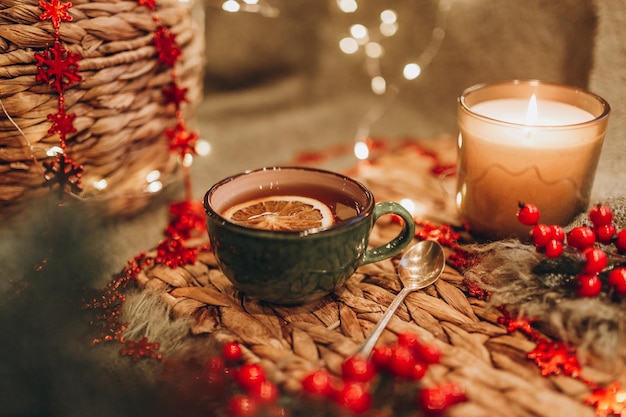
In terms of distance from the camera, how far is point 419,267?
75 centimetres

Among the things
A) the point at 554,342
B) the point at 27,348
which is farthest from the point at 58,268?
the point at 554,342

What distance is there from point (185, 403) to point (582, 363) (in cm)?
39

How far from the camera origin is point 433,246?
0.77 m

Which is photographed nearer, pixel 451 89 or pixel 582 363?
pixel 582 363

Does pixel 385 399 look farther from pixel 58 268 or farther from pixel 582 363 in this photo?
pixel 58 268

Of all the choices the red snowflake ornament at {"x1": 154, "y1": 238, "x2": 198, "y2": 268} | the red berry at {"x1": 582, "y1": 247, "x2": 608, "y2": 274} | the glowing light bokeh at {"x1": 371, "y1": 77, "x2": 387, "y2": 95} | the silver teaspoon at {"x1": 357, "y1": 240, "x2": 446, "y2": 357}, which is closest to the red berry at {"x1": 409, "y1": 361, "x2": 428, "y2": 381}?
the silver teaspoon at {"x1": 357, "y1": 240, "x2": 446, "y2": 357}

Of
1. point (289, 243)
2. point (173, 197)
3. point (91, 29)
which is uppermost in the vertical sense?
point (91, 29)

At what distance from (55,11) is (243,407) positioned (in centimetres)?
50

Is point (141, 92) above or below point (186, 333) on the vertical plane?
above

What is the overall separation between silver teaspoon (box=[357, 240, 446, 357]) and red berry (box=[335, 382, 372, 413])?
16 centimetres

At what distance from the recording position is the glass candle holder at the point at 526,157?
73 centimetres

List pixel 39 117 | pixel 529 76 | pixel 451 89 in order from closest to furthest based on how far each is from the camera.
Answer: pixel 39 117, pixel 529 76, pixel 451 89

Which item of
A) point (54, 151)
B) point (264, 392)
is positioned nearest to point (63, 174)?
point (54, 151)

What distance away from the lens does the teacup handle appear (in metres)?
0.68
